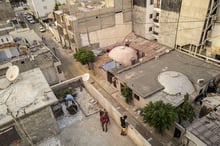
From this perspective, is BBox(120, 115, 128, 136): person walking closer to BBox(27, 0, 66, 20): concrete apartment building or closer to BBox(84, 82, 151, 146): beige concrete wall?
BBox(84, 82, 151, 146): beige concrete wall

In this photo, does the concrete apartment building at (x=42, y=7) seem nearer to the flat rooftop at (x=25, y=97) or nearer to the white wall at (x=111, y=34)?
the white wall at (x=111, y=34)

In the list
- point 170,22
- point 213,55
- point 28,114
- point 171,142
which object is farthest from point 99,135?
point 170,22

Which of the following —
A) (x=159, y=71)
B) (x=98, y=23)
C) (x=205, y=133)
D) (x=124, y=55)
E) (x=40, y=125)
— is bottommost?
(x=159, y=71)

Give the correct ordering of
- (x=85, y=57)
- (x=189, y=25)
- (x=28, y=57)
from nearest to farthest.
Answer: (x=28, y=57) < (x=189, y=25) < (x=85, y=57)

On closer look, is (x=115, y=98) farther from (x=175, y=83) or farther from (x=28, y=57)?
(x=28, y=57)

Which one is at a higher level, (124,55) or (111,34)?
(111,34)

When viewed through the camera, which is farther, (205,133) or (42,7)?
(42,7)

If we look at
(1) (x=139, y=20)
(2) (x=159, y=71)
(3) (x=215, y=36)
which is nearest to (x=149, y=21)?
(1) (x=139, y=20)
